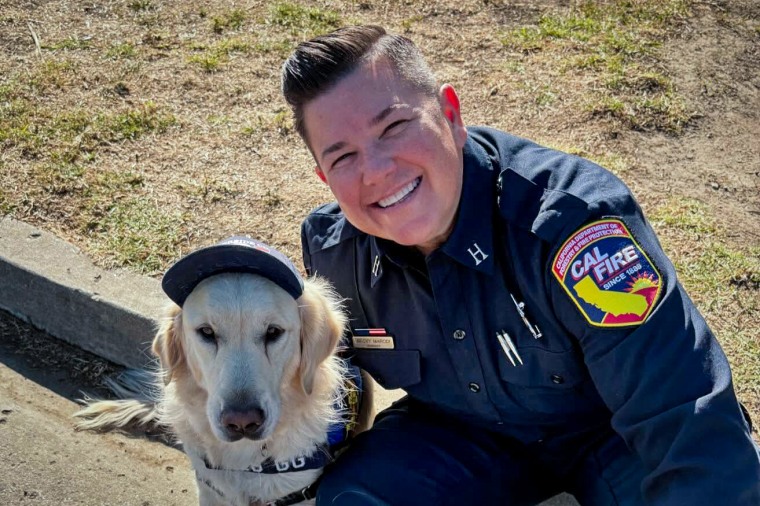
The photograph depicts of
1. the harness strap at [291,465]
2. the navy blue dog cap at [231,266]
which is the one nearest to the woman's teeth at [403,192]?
the navy blue dog cap at [231,266]

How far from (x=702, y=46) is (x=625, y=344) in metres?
4.30

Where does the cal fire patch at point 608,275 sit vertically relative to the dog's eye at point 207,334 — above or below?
→ above

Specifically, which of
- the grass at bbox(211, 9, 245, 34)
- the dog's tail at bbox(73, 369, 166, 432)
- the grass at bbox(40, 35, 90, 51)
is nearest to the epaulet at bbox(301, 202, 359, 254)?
the dog's tail at bbox(73, 369, 166, 432)

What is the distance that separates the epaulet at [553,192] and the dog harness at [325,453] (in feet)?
3.29

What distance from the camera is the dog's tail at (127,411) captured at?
3785 millimetres

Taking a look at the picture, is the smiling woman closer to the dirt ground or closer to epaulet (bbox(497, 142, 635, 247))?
epaulet (bbox(497, 142, 635, 247))

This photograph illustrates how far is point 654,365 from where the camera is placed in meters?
2.43

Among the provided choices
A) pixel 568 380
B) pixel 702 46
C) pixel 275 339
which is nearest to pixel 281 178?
pixel 275 339

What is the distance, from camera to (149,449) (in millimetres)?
3773

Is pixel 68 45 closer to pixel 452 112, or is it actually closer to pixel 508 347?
pixel 452 112

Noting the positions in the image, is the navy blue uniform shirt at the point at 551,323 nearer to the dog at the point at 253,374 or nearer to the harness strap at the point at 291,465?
the dog at the point at 253,374

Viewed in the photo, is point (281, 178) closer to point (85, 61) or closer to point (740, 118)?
point (85, 61)

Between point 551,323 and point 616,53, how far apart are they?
3786 millimetres

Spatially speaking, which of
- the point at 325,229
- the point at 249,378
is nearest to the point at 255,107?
the point at 325,229
